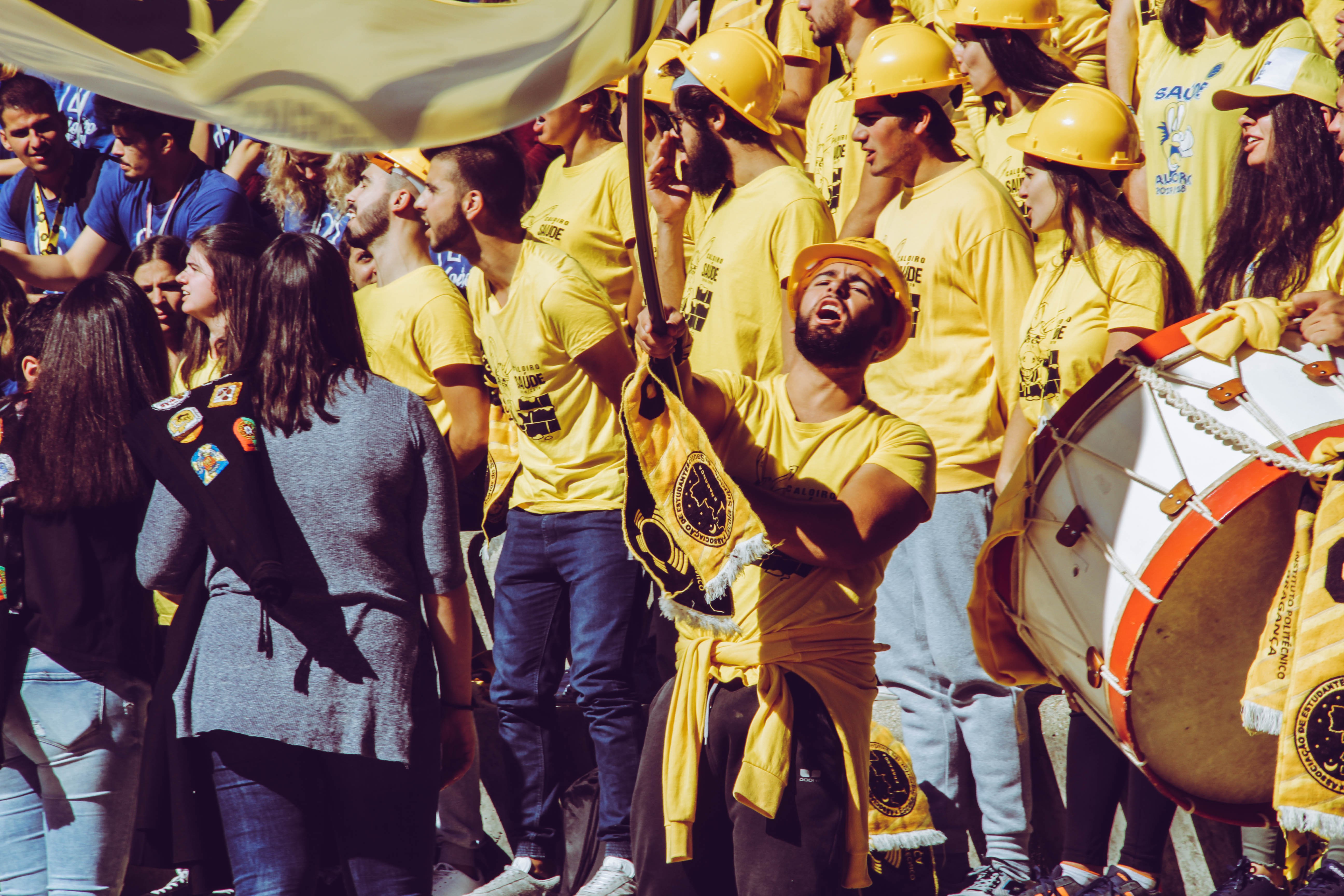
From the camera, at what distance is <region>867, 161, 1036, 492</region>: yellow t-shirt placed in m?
4.37

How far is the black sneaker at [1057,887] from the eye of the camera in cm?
383

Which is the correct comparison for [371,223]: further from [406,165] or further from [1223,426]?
[1223,426]

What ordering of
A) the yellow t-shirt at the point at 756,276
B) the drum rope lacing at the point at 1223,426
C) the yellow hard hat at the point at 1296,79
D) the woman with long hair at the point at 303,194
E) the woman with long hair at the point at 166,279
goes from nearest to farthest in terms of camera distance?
the drum rope lacing at the point at 1223,426 < the yellow hard hat at the point at 1296,79 < the yellow t-shirt at the point at 756,276 < the woman with long hair at the point at 166,279 < the woman with long hair at the point at 303,194

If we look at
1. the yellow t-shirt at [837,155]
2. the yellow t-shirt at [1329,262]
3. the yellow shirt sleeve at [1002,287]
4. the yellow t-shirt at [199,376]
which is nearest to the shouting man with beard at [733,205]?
the yellow shirt sleeve at [1002,287]

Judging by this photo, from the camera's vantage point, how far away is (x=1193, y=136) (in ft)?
17.7

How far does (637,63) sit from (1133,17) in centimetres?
489

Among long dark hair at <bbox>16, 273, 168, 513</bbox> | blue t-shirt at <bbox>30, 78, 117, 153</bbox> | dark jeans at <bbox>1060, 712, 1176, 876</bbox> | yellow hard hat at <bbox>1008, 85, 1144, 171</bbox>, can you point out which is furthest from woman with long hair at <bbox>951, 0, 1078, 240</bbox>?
blue t-shirt at <bbox>30, 78, 117, 153</bbox>

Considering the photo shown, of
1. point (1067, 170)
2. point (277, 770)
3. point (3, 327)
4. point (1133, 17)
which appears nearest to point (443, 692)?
point (277, 770)

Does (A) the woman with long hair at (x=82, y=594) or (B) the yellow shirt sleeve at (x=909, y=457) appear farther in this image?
(A) the woman with long hair at (x=82, y=594)

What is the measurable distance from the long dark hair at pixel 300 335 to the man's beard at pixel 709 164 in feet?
5.97

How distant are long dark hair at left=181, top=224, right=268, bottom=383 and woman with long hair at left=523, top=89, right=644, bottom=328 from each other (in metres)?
1.69

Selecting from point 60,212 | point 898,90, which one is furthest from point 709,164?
point 60,212

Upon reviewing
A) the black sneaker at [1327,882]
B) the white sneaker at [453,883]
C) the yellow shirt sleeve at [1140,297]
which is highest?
the yellow shirt sleeve at [1140,297]

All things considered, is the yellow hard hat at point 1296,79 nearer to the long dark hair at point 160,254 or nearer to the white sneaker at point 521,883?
the white sneaker at point 521,883
